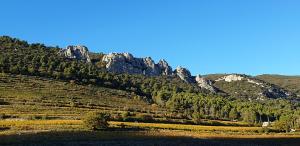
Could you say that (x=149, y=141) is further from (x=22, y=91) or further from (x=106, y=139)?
(x=22, y=91)

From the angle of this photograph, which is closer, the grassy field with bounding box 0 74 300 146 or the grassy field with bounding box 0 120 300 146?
the grassy field with bounding box 0 120 300 146

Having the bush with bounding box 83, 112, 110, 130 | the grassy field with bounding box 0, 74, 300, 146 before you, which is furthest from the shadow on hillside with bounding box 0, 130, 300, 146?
the bush with bounding box 83, 112, 110, 130

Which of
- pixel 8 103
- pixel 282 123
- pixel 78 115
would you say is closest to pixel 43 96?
pixel 8 103

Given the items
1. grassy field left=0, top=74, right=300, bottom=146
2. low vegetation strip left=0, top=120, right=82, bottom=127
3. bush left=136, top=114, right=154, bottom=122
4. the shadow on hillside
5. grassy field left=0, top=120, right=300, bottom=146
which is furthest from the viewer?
bush left=136, top=114, right=154, bottom=122

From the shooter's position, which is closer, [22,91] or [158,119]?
[158,119]

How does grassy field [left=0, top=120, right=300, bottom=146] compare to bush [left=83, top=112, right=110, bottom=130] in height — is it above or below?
below

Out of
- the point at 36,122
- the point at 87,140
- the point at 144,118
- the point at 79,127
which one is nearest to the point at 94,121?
the point at 79,127

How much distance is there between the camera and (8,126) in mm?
112250

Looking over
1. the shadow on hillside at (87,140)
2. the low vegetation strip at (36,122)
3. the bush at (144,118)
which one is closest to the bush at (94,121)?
the shadow on hillside at (87,140)

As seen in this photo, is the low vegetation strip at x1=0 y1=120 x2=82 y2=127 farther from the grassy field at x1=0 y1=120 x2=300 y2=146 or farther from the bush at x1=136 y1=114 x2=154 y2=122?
the bush at x1=136 y1=114 x2=154 y2=122

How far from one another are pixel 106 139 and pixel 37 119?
4272 centimetres

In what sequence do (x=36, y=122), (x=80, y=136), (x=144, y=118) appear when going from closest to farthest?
(x=80, y=136) → (x=36, y=122) → (x=144, y=118)

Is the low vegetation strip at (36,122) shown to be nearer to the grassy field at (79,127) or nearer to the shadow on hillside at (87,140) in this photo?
the grassy field at (79,127)

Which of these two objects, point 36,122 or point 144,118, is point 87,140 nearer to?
point 36,122
